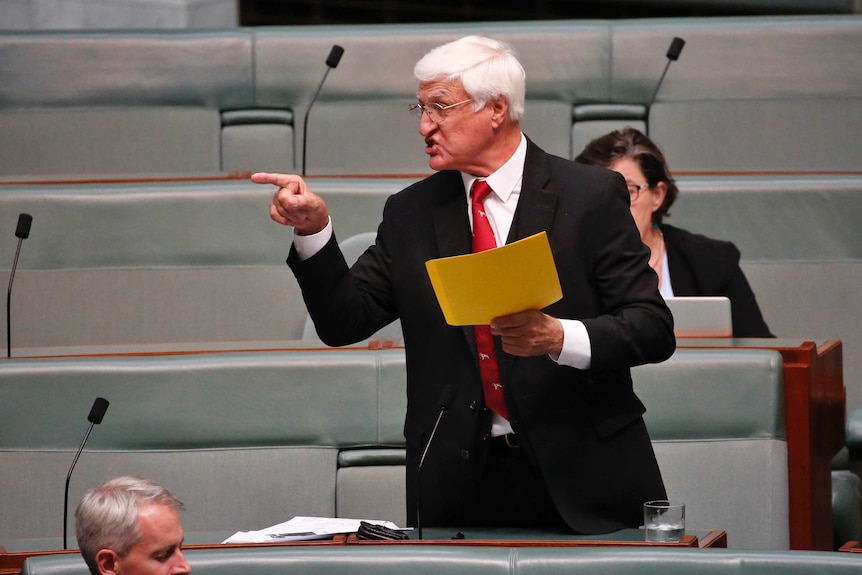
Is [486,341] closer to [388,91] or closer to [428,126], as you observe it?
[428,126]

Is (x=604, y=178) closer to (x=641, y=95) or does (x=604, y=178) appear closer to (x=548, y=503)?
(x=548, y=503)

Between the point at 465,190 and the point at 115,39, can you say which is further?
the point at 115,39

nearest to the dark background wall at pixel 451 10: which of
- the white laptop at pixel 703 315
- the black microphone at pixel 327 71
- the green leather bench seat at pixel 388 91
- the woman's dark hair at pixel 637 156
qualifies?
the green leather bench seat at pixel 388 91

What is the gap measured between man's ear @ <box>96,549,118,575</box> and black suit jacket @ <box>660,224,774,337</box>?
1.15 metres

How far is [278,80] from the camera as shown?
112 inches

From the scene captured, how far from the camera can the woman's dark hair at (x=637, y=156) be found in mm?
2000

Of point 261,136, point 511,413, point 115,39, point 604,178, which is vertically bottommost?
Result: point 511,413

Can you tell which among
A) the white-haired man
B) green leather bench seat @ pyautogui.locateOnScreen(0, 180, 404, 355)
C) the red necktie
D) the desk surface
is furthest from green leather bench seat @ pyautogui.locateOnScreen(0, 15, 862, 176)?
the white-haired man

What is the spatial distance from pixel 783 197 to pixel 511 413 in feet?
4.22

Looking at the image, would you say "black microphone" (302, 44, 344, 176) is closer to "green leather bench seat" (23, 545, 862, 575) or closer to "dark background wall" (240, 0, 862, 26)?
"dark background wall" (240, 0, 862, 26)

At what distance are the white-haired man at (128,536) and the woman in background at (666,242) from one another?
110 centimetres

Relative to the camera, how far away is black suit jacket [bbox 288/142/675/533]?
119 cm

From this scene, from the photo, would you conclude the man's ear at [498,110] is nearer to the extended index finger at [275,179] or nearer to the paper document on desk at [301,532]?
the extended index finger at [275,179]

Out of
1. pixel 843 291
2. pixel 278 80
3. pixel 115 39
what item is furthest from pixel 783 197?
pixel 115 39
